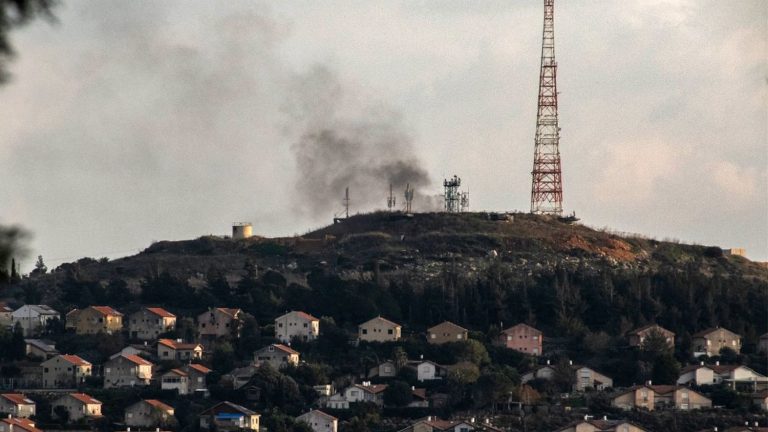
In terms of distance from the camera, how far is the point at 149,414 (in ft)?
225

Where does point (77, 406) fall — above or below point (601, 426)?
above

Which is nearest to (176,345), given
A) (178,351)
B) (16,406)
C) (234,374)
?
(178,351)

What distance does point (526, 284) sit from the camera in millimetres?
88875

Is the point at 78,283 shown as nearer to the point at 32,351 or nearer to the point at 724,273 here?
the point at 32,351

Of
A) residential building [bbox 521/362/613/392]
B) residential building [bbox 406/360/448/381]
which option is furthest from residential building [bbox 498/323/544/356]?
residential building [bbox 406/360/448/381]

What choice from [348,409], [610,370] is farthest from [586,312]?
[348,409]

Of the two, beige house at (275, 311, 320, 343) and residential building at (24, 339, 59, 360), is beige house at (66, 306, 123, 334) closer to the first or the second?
residential building at (24, 339, 59, 360)

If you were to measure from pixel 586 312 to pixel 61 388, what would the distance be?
24083 mm

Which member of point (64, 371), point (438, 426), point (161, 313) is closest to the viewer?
point (438, 426)

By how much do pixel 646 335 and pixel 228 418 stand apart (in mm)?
20513

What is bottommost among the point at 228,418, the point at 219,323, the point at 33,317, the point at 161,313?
the point at 228,418

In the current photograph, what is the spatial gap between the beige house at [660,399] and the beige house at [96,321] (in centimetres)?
2581

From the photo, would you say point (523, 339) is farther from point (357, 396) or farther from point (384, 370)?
point (357, 396)

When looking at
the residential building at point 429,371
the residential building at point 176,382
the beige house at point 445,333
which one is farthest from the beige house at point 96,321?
the residential building at point 429,371
